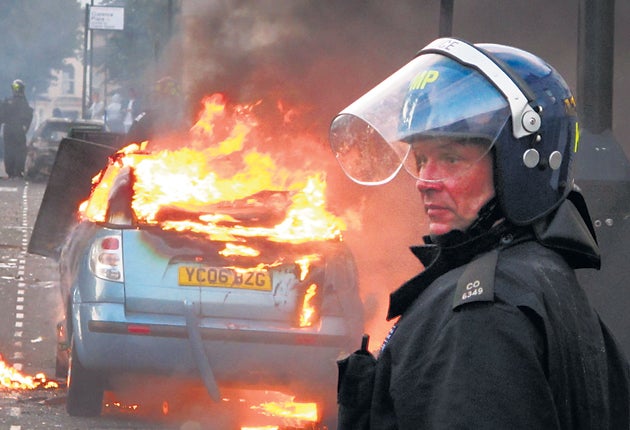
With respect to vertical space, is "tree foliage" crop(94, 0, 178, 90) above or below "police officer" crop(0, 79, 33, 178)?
above

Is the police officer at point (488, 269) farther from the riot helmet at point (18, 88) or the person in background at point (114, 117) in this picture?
the riot helmet at point (18, 88)

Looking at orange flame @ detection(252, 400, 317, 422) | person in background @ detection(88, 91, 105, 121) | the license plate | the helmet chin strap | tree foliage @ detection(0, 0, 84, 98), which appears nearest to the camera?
the helmet chin strap

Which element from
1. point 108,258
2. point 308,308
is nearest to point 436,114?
point 308,308

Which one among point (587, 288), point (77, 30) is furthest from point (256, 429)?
point (77, 30)

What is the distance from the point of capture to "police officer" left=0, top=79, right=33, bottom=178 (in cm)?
2758

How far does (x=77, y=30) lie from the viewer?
237 ft

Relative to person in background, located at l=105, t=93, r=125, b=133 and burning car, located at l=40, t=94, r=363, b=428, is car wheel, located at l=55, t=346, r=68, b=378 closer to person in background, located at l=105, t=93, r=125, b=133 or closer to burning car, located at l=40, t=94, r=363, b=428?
burning car, located at l=40, t=94, r=363, b=428

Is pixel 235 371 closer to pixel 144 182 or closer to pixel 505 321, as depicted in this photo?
pixel 144 182

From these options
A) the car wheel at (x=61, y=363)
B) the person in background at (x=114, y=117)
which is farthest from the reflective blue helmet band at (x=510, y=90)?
the person in background at (x=114, y=117)

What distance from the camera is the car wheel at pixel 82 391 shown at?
7.47 metres

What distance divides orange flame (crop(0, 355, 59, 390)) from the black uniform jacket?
6.59m

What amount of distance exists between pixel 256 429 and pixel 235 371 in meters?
0.54

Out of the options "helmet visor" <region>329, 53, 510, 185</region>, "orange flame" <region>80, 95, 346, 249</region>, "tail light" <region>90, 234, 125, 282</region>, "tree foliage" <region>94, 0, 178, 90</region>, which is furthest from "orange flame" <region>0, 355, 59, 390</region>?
"tree foliage" <region>94, 0, 178, 90</region>

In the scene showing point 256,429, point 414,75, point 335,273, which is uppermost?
point 414,75
